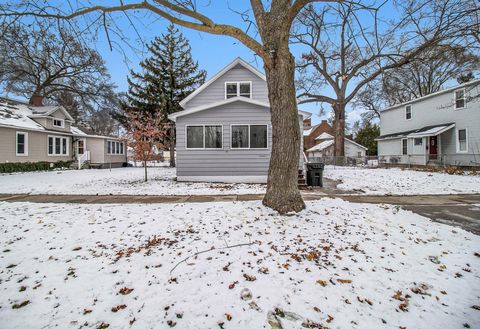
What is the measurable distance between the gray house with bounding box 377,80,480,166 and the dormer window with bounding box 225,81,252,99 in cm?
1211

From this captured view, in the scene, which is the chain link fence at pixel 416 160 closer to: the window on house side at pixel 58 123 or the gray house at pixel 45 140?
the gray house at pixel 45 140

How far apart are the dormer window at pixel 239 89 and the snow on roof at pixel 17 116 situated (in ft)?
51.8

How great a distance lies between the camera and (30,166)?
1689 centimetres

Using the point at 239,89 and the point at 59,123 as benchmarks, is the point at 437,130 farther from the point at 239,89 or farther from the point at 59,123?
the point at 59,123

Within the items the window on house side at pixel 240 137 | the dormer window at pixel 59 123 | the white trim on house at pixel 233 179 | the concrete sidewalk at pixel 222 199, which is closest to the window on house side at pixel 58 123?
the dormer window at pixel 59 123

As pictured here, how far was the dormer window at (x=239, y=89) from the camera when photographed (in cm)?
1358

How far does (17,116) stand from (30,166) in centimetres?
453

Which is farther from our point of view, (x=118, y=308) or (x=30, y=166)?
(x=30, y=166)

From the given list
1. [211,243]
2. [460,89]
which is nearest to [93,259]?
[211,243]

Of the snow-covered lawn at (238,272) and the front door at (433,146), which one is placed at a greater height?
the front door at (433,146)

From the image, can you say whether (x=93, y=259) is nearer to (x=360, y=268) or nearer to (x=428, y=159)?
(x=360, y=268)

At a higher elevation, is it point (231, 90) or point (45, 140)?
point (231, 90)

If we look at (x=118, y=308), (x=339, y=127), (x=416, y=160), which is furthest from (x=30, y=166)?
(x=416, y=160)

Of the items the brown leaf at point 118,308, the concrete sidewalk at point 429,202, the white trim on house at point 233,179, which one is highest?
the white trim on house at point 233,179
